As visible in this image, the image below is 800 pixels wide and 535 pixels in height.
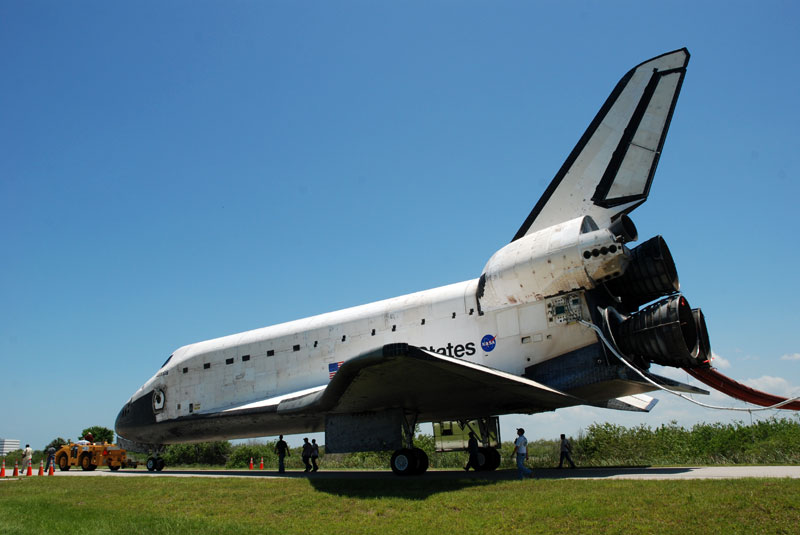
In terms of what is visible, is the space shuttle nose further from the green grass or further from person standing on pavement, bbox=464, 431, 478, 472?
person standing on pavement, bbox=464, 431, 478, 472

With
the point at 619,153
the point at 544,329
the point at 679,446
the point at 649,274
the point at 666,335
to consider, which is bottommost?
the point at 679,446

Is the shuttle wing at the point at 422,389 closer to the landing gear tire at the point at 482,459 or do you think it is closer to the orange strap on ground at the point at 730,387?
the landing gear tire at the point at 482,459

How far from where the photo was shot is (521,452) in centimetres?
1061

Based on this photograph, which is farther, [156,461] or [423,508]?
[156,461]

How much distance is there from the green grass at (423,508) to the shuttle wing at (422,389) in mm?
1582

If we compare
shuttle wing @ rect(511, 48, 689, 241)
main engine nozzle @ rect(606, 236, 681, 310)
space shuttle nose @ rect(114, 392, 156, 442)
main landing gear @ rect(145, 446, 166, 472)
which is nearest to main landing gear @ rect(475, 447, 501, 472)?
main engine nozzle @ rect(606, 236, 681, 310)

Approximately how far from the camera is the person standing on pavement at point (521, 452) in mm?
10500

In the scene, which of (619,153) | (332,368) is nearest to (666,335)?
(619,153)

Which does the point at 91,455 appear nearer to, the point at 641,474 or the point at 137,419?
the point at 137,419

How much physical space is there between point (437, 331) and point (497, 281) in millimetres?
2014

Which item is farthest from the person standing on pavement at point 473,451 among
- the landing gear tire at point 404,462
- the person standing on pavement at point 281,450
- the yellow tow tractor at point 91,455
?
the yellow tow tractor at point 91,455

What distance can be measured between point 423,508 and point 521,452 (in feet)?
11.7

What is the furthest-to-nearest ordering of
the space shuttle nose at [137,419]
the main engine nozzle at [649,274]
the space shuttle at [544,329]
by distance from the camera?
1. the space shuttle nose at [137,419]
2. the main engine nozzle at [649,274]
3. the space shuttle at [544,329]

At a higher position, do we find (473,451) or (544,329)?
(544,329)
